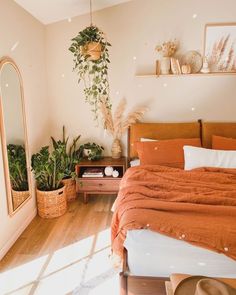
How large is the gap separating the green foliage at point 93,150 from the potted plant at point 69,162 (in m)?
0.13

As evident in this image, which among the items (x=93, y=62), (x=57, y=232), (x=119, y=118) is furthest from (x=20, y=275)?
(x=93, y=62)

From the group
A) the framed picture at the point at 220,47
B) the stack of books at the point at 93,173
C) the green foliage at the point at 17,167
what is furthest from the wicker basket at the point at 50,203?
the framed picture at the point at 220,47

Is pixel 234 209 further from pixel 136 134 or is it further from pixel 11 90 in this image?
pixel 11 90

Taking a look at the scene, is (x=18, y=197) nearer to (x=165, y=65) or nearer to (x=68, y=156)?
(x=68, y=156)

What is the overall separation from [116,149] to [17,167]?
129cm

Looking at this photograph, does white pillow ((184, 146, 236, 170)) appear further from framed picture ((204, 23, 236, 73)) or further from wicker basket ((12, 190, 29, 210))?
wicker basket ((12, 190, 29, 210))

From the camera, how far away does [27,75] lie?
110 inches

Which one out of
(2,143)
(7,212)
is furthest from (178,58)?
(7,212)

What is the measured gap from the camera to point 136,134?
130 inches

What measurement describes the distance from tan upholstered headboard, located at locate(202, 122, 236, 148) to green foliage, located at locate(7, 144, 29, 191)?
2.15m

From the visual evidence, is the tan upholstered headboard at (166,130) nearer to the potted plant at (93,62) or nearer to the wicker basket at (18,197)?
the potted plant at (93,62)

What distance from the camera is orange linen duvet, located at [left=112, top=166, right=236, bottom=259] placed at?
5.04ft

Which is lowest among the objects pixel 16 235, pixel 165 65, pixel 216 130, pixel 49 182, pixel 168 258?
pixel 16 235

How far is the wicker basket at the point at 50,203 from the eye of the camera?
290 centimetres
